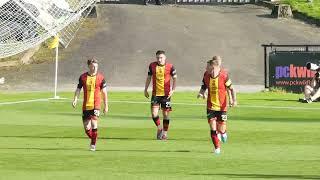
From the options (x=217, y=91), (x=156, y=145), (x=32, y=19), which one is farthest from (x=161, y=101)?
(x=32, y=19)

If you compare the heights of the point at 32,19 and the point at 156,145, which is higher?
the point at 32,19

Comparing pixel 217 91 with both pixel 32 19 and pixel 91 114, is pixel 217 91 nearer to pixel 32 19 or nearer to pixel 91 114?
pixel 91 114

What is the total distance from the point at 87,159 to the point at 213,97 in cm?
352

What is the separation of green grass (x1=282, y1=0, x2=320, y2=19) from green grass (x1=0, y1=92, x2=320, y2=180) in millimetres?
30953

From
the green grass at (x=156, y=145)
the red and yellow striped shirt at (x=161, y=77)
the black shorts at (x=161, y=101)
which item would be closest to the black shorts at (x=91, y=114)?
the green grass at (x=156, y=145)

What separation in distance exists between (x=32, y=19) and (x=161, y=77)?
1308cm

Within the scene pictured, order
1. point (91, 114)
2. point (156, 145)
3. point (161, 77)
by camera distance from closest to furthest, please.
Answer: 1. point (91, 114)
2. point (156, 145)
3. point (161, 77)

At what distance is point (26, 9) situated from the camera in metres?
37.3

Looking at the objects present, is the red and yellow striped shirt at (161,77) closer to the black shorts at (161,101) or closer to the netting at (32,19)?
the black shorts at (161,101)

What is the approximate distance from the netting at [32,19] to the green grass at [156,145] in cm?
232

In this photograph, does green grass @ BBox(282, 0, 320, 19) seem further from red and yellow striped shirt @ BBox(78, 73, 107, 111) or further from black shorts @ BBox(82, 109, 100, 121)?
black shorts @ BBox(82, 109, 100, 121)

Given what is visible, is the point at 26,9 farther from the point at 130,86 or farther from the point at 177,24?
the point at 177,24

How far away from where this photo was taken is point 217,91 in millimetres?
22875

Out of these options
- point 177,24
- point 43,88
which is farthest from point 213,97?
point 177,24
